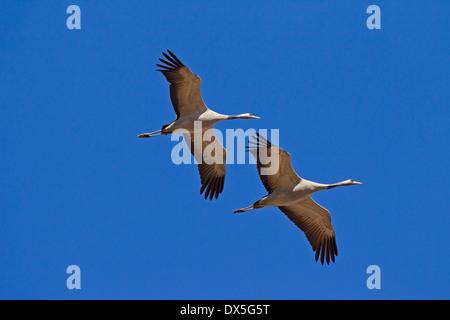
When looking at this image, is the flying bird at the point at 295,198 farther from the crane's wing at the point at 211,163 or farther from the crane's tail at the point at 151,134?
the crane's tail at the point at 151,134

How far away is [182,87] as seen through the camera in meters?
18.1

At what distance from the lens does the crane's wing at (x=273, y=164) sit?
55.5 ft

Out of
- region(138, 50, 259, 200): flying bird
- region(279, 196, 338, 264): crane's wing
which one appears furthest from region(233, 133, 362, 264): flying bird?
region(138, 50, 259, 200): flying bird

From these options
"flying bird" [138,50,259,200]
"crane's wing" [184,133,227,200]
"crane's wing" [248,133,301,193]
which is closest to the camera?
"crane's wing" [248,133,301,193]

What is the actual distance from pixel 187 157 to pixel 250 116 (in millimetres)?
2307

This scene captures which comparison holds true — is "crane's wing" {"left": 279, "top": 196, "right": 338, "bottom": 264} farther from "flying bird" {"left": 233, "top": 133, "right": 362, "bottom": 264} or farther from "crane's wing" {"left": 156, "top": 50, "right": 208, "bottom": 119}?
"crane's wing" {"left": 156, "top": 50, "right": 208, "bottom": 119}

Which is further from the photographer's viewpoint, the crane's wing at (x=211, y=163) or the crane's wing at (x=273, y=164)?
the crane's wing at (x=211, y=163)

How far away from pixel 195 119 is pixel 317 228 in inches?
165

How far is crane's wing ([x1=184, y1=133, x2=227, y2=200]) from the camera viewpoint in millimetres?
19406

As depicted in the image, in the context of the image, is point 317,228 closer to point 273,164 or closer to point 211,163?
point 273,164

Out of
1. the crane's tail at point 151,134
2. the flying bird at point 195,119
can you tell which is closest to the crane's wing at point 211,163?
the flying bird at point 195,119

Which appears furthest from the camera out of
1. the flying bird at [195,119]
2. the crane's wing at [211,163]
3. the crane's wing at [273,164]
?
the crane's wing at [211,163]

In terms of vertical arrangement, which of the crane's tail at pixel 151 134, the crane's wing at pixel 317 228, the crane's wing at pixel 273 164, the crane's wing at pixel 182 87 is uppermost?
the crane's wing at pixel 182 87
